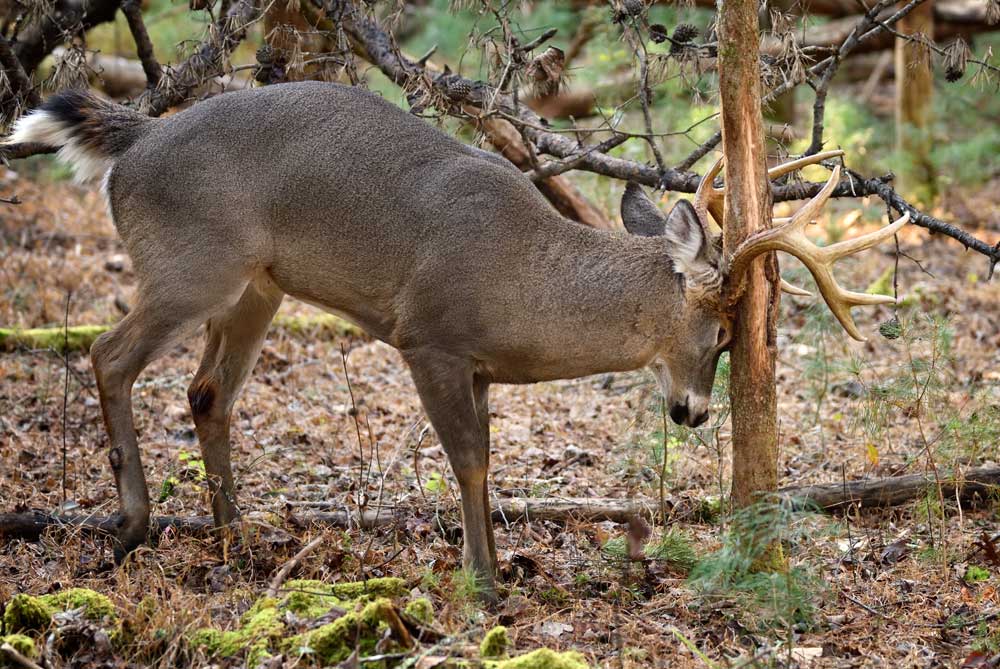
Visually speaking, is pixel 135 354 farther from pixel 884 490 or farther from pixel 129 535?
pixel 884 490

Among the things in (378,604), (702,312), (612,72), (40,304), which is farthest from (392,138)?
(612,72)

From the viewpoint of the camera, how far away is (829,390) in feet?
29.9

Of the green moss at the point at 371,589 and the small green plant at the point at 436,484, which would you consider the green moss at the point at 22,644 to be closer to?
the green moss at the point at 371,589

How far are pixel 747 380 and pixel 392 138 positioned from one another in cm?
228

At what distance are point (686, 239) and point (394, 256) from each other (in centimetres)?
151

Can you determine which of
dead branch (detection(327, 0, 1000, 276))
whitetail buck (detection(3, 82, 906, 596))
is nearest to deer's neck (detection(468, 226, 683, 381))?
whitetail buck (detection(3, 82, 906, 596))

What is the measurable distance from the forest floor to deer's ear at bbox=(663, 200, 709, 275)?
1321 millimetres

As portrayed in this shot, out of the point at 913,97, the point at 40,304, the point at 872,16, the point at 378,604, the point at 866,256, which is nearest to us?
the point at 378,604

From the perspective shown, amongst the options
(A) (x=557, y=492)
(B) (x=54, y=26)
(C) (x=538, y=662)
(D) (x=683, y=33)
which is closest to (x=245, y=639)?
(C) (x=538, y=662)

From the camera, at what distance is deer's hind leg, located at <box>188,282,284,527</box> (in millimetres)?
6652

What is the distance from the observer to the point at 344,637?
4535 millimetres

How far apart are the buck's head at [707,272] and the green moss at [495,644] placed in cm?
199

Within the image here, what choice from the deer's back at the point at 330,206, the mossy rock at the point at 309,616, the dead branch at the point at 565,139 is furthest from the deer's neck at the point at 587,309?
the mossy rock at the point at 309,616

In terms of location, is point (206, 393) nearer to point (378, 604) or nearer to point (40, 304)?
point (378, 604)
